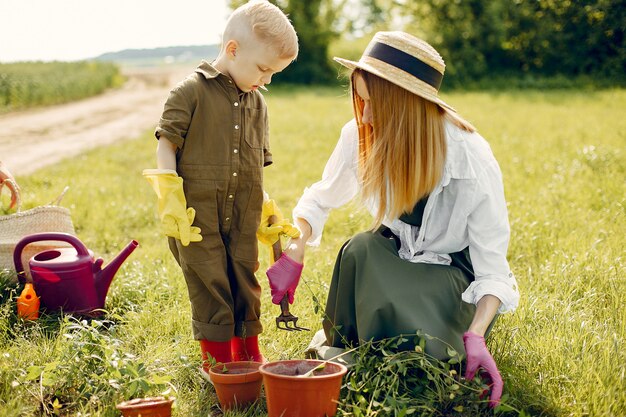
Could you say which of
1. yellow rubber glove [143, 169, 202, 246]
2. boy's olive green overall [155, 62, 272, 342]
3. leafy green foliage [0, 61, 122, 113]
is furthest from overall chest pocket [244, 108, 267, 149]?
leafy green foliage [0, 61, 122, 113]

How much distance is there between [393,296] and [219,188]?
773 mm

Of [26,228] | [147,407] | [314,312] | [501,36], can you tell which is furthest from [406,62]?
[501,36]

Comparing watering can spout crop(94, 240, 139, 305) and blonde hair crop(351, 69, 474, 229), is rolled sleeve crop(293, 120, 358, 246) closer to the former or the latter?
blonde hair crop(351, 69, 474, 229)

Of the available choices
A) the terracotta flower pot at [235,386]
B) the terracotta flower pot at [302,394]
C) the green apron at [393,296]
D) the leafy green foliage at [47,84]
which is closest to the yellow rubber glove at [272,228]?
the green apron at [393,296]

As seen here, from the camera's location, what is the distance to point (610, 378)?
94.0 inches

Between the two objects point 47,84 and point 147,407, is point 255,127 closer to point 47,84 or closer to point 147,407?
point 147,407

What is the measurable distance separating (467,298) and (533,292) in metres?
0.89

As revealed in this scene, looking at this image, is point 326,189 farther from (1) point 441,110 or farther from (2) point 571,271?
(2) point 571,271

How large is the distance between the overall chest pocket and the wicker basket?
121 cm

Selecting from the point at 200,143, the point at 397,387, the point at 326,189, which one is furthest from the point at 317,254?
the point at 397,387

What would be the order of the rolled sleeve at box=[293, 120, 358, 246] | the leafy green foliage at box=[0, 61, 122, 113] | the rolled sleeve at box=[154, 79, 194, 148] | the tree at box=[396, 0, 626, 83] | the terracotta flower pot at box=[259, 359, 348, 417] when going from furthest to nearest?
the leafy green foliage at box=[0, 61, 122, 113]
the tree at box=[396, 0, 626, 83]
the rolled sleeve at box=[293, 120, 358, 246]
the rolled sleeve at box=[154, 79, 194, 148]
the terracotta flower pot at box=[259, 359, 348, 417]

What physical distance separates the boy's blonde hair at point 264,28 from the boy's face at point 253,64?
0.02 metres

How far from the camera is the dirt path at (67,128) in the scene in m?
9.86

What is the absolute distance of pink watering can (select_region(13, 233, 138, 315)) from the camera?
3281mm
